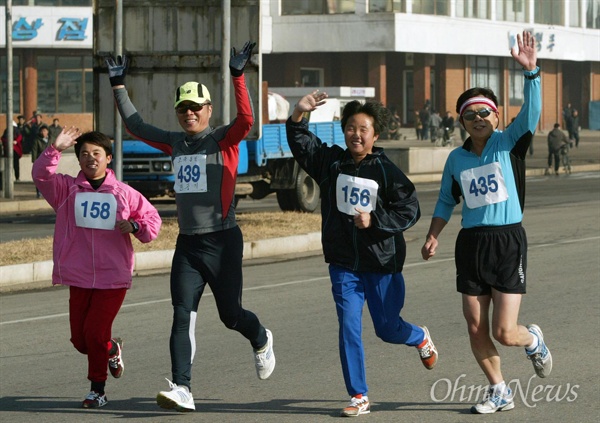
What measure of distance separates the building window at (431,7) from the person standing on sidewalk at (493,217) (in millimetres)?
59448

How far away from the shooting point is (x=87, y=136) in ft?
25.0

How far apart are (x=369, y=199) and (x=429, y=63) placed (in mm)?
61147

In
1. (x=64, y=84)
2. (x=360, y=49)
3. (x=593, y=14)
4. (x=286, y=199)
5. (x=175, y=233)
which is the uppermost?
(x=593, y=14)

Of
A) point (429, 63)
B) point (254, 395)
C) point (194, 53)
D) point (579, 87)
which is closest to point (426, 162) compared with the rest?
point (194, 53)

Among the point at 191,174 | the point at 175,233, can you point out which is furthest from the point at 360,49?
the point at 191,174

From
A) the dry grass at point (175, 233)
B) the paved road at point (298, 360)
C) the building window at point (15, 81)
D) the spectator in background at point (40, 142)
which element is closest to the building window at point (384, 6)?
the building window at point (15, 81)

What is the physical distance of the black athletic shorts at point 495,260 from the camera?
698 centimetres

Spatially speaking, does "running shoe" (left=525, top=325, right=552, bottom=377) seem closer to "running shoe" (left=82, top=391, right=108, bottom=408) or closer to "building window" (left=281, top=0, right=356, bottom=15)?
"running shoe" (left=82, top=391, right=108, bottom=408)

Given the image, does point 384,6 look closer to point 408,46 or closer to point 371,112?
point 408,46

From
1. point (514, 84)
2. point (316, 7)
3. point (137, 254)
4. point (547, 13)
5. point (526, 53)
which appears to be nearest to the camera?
point (526, 53)

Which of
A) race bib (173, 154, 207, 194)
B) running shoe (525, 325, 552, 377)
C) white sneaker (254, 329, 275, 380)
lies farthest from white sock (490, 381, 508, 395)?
race bib (173, 154, 207, 194)

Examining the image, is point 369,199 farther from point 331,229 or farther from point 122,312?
point 122,312
